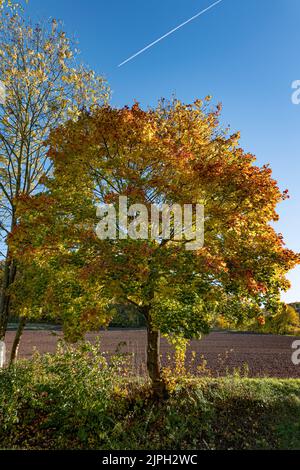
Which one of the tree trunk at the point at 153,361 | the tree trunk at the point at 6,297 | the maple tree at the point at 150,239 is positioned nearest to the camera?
the maple tree at the point at 150,239

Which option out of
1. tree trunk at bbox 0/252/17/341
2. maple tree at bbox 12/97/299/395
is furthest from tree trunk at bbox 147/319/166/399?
tree trunk at bbox 0/252/17/341

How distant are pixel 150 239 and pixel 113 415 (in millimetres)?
4828

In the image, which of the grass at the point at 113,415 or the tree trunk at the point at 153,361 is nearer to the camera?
the grass at the point at 113,415

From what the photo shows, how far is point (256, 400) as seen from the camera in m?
10.9

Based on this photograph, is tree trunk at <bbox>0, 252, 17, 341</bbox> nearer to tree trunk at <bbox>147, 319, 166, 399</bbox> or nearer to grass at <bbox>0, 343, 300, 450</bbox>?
grass at <bbox>0, 343, 300, 450</bbox>

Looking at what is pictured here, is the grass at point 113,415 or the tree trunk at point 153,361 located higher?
the tree trunk at point 153,361

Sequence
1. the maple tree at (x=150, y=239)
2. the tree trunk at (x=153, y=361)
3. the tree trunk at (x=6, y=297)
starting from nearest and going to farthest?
1. the maple tree at (x=150, y=239)
2. the tree trunk at (x=153, y=361)
3. the tree trunk at (x=6, y=297)

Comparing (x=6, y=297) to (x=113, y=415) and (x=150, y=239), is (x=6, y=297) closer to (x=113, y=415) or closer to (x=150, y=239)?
(x=113, y=415)

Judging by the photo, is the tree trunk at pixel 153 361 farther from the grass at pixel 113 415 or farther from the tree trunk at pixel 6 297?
the tree trunk at pixel 6 297

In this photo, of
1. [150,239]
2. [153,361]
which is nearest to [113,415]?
[153,361]

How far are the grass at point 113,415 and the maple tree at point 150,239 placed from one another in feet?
5.02

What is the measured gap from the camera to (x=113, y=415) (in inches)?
355

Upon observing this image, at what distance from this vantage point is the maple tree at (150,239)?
26.6 feet

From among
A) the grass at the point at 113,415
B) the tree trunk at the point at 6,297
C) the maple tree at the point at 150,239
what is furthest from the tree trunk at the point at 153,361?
the tree trunk at the point at 6,297
